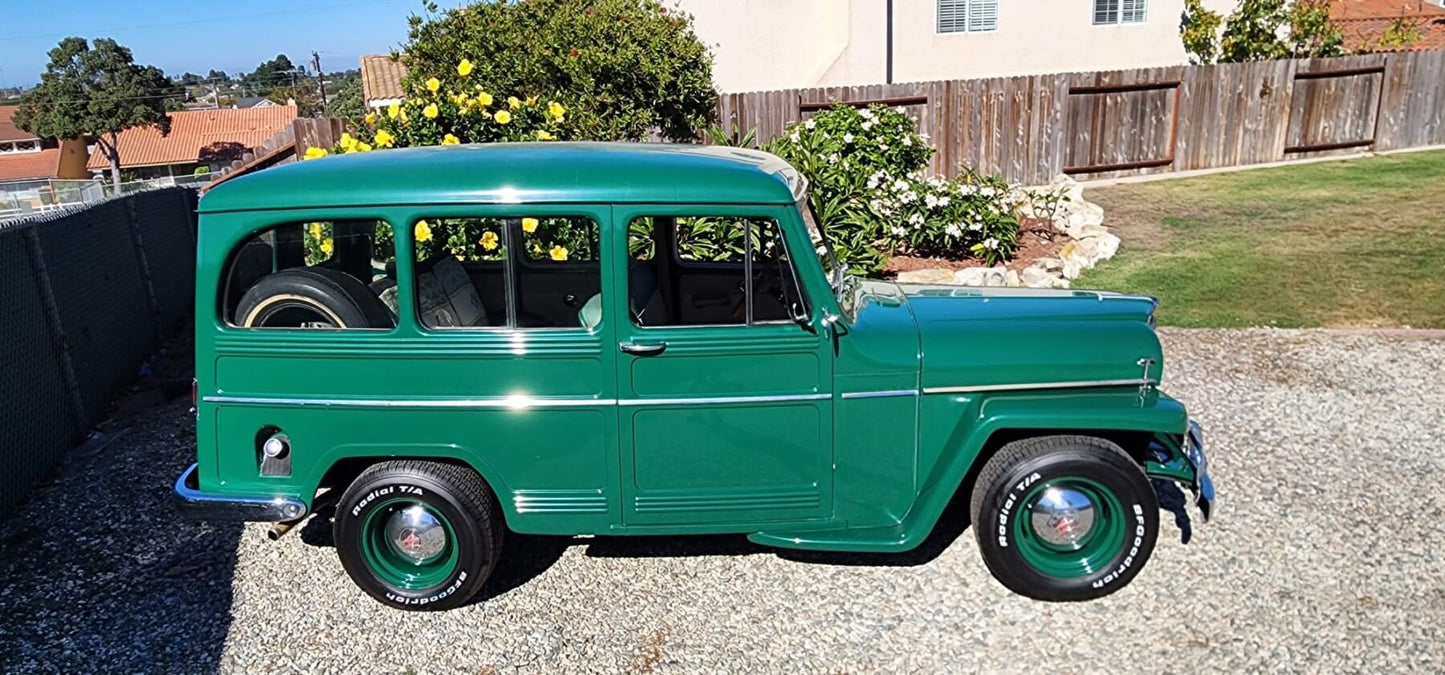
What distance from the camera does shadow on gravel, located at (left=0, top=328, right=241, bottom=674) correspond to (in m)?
4.15

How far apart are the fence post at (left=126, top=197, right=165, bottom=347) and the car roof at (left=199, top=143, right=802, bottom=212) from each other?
597 centimetres

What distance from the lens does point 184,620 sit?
437 cm

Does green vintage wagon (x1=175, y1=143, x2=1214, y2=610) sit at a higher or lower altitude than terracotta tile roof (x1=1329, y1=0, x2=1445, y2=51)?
lower

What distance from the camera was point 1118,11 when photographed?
18203 millimetres

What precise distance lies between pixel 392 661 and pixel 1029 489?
9.31ft

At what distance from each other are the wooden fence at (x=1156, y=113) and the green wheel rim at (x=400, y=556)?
408 inches

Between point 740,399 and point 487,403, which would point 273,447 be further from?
point 740,399

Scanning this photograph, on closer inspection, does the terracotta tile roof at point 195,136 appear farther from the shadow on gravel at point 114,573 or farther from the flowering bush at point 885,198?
the shadow on gravel at point 114,573

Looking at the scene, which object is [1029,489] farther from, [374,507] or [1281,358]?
[1281,358]

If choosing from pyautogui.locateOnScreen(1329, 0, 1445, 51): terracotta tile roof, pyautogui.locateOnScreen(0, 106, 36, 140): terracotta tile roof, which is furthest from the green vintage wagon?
pyautogui.locateOnScreen(0, 106, 36, 140): terracotta tile roof

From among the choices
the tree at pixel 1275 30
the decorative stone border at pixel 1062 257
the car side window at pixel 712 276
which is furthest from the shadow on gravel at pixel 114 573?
the tree at pixel 1275 30

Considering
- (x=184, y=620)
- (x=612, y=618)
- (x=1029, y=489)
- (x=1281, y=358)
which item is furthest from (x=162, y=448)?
(x=1281, y=358)

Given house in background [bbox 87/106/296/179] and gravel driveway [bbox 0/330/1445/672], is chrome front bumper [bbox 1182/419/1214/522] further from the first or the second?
house in background [bbox 87/106/296/179]

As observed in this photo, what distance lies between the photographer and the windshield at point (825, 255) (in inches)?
168
